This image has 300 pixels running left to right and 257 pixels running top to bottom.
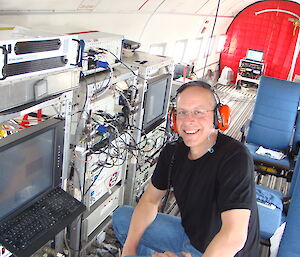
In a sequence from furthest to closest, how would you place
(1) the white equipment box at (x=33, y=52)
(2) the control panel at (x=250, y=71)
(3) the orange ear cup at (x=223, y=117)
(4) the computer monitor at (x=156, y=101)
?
(2) the control panel at (x=250, y=71) → (4) the computer monitor at (x=156, y=101) → (3) the orange ear cup at (x=223, y=117) → (1) the white equipment box at (x=33, y=52)

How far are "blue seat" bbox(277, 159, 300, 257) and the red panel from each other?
27.5ft

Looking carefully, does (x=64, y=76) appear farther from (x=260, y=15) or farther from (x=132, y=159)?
(x=260, y=15)

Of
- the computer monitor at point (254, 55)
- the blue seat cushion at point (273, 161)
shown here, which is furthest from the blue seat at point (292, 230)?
the computer monitor at point (254, 55)

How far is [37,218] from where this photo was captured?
1771 millimetres

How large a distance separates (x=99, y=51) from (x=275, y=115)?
2.55 meters

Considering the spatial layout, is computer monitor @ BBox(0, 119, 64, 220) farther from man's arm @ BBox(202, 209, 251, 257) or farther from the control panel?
the control panel

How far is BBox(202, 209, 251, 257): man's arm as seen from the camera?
1.60 meters

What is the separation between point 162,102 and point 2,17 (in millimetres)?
1595

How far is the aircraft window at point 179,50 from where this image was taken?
6471mm

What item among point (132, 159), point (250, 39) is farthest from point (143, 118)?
point (250, 39)

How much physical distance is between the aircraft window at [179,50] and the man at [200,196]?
472 centimetres

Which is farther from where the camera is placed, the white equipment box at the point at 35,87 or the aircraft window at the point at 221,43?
the aircraft window at the point at 221,43

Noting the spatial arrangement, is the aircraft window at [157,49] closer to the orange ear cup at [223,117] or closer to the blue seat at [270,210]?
the blue seat at [270,210]

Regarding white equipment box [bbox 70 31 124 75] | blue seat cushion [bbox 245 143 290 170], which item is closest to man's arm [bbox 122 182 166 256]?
white equipment box [bbox 70 31 124 75]
